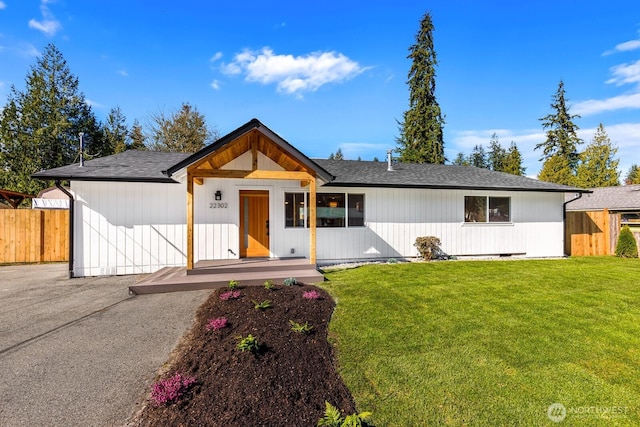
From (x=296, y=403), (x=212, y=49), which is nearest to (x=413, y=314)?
(x=296, y=403)

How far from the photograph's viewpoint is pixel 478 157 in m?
45.8

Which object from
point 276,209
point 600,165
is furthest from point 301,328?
point 600,165

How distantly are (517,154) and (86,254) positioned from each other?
39.8 metres

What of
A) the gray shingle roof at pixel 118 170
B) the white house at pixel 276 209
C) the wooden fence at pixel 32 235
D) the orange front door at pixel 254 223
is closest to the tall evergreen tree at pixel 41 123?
the wooden fence at pixel 32 235

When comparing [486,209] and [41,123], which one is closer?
[486,209]

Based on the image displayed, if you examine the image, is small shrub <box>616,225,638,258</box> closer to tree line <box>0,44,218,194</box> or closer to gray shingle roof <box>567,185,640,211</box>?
gray shingle roof <box>567,185,640,211</box>

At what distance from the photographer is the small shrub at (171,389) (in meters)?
2.57

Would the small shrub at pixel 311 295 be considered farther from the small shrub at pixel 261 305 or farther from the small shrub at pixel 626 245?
the small shrub at pixel 626 245

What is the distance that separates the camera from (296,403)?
260cm

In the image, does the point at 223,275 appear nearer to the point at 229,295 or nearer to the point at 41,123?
the point at 229,295

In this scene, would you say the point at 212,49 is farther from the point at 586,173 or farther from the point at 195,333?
the point at 586,173

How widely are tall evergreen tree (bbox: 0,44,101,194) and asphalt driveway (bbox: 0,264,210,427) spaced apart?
59.4 ft

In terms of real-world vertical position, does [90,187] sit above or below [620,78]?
below

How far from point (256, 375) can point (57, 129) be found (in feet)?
87.1
